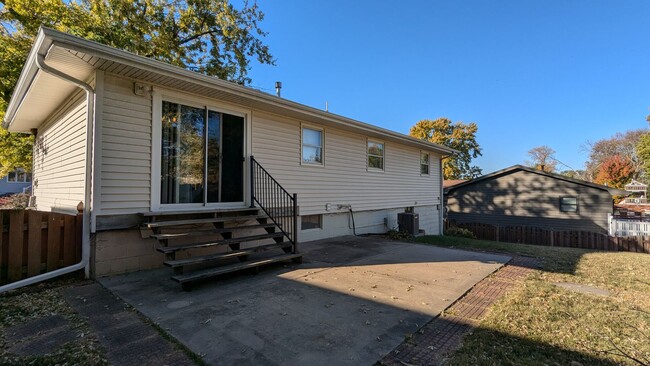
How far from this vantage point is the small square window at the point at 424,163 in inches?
504

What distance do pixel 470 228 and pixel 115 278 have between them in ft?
47.3

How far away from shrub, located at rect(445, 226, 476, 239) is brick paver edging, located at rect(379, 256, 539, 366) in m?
9.65

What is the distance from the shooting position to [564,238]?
12055mm

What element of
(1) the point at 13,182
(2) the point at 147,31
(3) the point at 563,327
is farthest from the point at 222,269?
(1) the point at 13,182

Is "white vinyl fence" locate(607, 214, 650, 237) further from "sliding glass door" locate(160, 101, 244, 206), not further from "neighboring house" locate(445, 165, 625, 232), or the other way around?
"sliding glass door" locate(160, 101, 244, 206)

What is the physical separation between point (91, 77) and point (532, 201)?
21.7m

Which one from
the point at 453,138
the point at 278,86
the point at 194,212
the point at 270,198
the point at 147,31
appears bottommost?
the point at 194,212

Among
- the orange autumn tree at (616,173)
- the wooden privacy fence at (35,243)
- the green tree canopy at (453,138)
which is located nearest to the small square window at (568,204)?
the green tree canopy at (453,138)

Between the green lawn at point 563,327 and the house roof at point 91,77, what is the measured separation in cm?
522

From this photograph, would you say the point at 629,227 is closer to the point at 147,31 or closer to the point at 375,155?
the point at 375,155

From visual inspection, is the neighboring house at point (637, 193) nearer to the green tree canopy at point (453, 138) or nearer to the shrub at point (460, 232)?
the green tree canopy at point (453, 138)

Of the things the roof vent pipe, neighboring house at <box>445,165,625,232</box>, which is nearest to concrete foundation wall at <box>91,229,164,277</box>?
the roof vent pipe

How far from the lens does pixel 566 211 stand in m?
17.7

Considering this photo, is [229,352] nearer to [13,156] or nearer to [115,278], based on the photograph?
[115,278]
